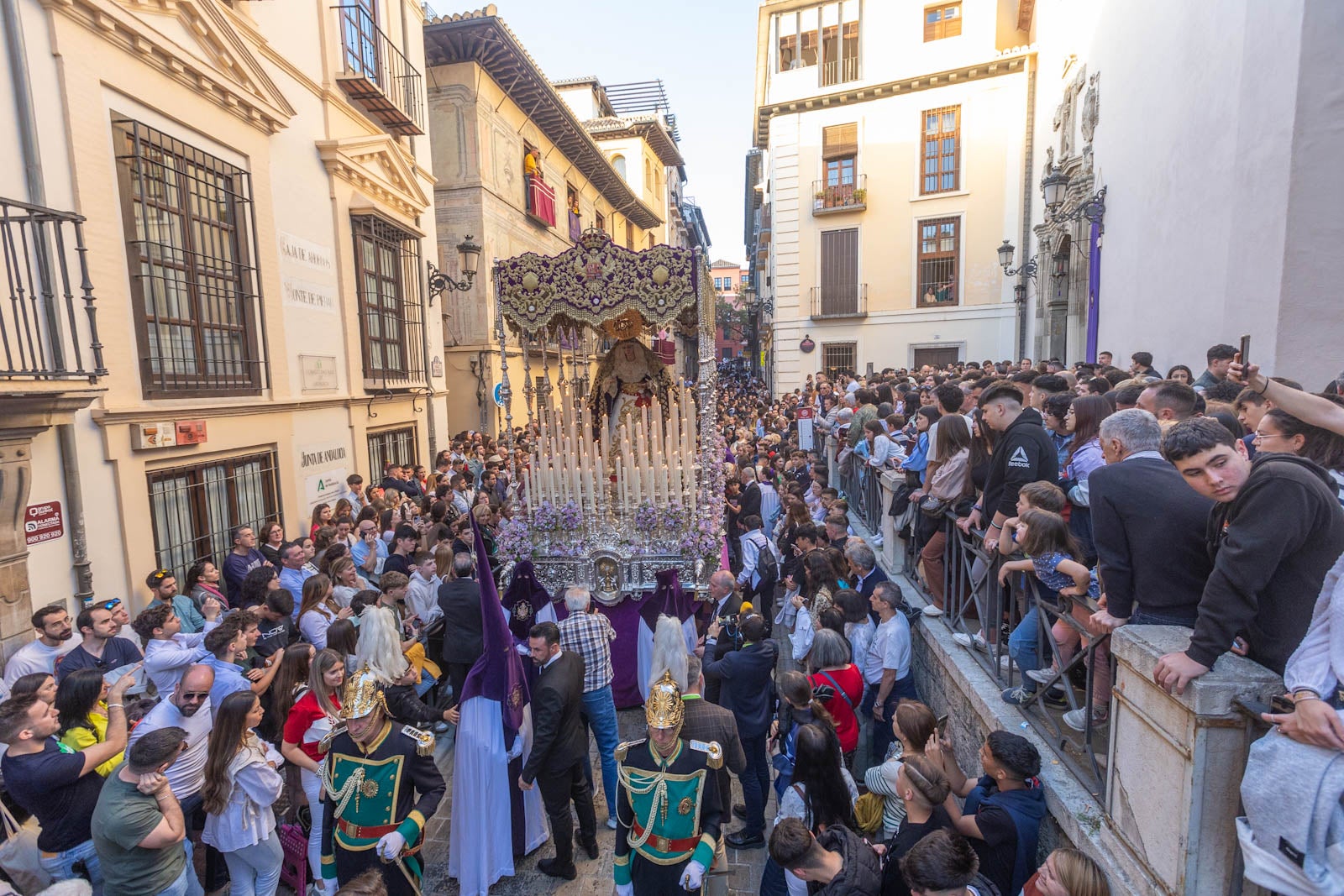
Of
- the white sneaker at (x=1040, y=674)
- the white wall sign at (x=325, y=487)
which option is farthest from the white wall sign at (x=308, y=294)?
the white sneaker at (x=1040, y=674)

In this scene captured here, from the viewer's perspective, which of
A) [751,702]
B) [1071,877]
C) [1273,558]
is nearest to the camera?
[1273,558]

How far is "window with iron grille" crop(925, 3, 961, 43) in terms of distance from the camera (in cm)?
1980

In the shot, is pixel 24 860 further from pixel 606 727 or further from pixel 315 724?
pixel 606 727

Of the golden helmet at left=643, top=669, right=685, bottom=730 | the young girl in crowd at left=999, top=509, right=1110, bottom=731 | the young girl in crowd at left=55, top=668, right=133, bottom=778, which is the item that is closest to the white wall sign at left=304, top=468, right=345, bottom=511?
the young girl in crowd at left=55, top=668, right=133, bottom=778

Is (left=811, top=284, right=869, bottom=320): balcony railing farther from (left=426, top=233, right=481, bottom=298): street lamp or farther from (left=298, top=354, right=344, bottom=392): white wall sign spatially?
(left=298, top=354, right=344, bottom=392): white wall sign

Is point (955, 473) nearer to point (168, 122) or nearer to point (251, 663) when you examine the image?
point (251, 663)

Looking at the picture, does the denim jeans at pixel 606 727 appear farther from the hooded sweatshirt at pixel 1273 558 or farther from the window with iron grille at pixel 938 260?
the window with iron grille at pixel 938 260

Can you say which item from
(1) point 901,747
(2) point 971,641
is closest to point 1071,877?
(1) point 901,747

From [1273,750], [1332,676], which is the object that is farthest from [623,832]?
[1332,676]

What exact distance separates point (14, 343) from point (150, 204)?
2323 mm

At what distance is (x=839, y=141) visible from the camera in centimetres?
2133

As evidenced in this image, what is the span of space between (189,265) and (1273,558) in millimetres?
9515

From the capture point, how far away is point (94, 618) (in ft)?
15.1

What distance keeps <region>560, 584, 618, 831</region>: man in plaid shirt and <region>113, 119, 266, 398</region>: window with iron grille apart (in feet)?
17.5
